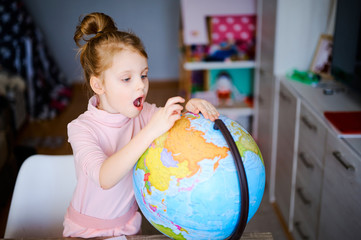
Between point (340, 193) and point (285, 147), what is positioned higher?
point (340, 193)

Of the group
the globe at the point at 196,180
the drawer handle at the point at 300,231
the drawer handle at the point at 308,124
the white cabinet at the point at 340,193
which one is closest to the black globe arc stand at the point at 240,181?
the globe at the point at 196,180

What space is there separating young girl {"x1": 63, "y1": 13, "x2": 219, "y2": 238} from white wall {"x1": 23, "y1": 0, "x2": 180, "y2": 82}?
4384mm

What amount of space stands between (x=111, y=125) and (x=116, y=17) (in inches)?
176

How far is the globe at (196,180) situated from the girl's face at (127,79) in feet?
0.57

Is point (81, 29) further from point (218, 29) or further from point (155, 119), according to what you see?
point (218, 29)

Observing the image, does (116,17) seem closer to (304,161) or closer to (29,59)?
(29,59)

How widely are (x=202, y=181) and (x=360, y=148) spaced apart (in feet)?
3.22

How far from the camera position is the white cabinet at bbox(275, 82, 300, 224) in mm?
2504

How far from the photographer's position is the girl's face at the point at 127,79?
1.16 meters

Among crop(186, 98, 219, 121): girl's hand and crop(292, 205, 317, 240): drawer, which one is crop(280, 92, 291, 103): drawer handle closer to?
crop(292, 205, 317, 240): drawer

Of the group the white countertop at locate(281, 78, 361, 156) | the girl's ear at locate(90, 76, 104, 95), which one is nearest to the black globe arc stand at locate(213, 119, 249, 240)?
the girl's ear at locate(90, 76, 104, 95)

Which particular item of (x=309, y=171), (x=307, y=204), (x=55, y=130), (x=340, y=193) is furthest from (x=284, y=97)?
(x=55, y=130)

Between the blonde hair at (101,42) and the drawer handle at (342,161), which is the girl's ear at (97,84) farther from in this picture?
the drawer handle at (342,161)

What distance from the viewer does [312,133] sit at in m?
2.18
